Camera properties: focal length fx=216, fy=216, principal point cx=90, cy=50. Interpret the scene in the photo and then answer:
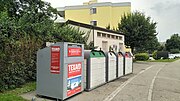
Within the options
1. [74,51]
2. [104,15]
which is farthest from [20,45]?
[104,15]

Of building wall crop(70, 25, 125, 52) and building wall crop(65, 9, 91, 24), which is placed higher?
building wall crop(65, 9, 91, 24)

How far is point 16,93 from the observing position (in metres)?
7.68

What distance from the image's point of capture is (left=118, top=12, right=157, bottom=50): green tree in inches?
1137

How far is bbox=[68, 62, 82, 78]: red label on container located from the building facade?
9543 millimetres

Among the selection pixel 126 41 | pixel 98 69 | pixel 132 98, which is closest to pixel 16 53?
pixel 98 69

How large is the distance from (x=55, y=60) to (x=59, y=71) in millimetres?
398

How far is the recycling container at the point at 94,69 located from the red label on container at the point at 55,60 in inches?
68.4

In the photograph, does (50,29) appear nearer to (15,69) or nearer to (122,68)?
(15,69)

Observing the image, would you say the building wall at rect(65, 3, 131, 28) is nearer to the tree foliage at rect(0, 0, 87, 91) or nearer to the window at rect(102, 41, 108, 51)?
the window at rect(102, 41, 108, 51)

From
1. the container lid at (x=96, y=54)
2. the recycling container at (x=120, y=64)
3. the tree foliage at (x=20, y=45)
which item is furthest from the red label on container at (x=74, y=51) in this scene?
the recycling container at (x=120, y=64)

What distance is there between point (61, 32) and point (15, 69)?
4310 mm

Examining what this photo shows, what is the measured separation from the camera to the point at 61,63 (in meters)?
6.93

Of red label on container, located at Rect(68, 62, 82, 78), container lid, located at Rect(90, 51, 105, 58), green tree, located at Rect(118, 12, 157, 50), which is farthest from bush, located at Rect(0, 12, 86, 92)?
green tree, located at Rect(118, 12, 157, 50)

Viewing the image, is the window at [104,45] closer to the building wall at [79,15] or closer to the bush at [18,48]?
the bush at [18,48]
